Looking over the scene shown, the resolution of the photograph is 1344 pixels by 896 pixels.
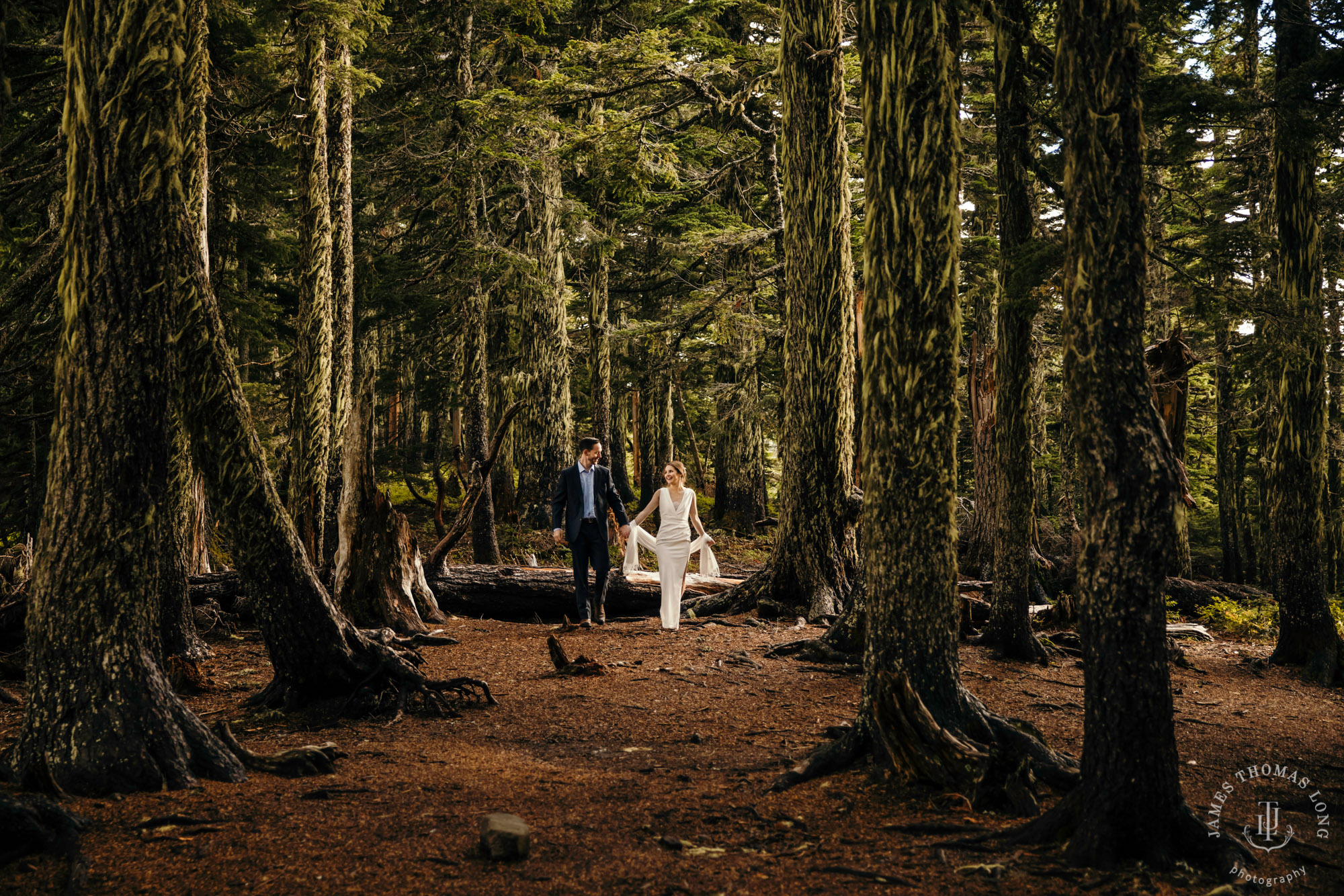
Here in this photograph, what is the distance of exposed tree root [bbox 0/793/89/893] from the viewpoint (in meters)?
3.43

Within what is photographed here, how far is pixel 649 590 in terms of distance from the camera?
11570 mm

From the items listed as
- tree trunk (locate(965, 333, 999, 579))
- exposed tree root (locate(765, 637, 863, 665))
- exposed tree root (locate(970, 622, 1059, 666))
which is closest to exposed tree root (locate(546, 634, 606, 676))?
exposed tree root (locate(765, 637, 863, 665))

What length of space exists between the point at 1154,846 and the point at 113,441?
579cm

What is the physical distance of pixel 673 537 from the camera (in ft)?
33.4

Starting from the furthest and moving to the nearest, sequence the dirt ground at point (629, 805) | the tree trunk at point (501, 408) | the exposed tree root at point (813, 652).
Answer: the tree trunk at point (501, 408), the exposed tree root at point (813, 652), the dirt ground at point (629, 805)

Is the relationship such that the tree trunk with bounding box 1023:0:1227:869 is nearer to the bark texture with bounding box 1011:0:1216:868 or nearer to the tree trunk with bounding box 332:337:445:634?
the bark texture with bounding box 1011:0:1216:868

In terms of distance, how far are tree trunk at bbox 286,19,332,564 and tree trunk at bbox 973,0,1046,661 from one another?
931 centimetres

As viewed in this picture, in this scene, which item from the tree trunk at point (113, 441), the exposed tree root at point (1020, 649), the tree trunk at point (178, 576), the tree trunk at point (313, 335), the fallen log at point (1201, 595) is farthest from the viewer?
the fallen log at point (1201, 595)

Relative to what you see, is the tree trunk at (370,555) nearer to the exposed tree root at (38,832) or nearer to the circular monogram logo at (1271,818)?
the exposed tree root at (38,832)

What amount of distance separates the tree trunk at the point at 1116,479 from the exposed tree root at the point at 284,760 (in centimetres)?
412

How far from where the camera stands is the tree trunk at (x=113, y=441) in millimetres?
4348

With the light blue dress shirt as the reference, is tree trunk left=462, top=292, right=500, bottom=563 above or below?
above

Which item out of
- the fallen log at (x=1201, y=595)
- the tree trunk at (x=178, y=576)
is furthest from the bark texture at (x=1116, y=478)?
the fallen log at (x=1201, y=595)

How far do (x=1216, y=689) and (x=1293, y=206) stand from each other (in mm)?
5830
